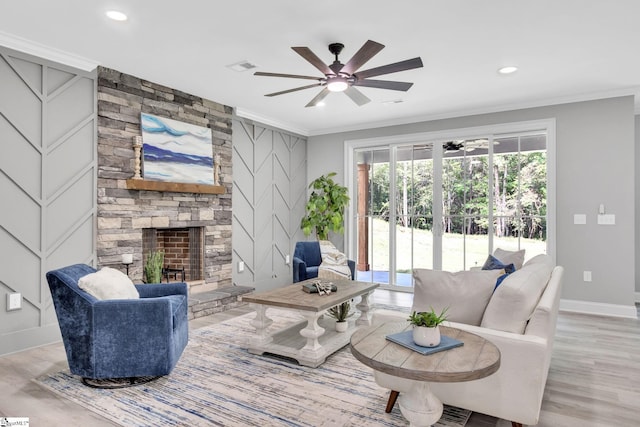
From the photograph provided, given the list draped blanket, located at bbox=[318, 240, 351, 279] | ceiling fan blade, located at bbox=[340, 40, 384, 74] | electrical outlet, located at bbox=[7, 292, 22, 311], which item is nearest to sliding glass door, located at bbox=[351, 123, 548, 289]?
draped blanket, located at bbox=[318, 240, 351, 279]

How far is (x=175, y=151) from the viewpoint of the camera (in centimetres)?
452

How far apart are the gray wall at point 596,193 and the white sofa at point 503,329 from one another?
9.51ft

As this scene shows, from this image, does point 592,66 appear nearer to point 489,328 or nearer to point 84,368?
point 489,328

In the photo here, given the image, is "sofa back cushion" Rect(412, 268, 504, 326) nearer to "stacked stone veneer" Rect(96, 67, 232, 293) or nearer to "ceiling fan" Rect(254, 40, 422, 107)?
"ceiling fan" Rect(254, 40, 422, 107)

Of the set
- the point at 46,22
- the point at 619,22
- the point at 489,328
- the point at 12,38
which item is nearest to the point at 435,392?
the point at 489,328

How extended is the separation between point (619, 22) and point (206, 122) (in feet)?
14.0

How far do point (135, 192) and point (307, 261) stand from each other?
2436 millimetres

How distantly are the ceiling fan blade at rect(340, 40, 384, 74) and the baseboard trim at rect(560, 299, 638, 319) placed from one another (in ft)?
13.2

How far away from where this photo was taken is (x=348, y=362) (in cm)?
309

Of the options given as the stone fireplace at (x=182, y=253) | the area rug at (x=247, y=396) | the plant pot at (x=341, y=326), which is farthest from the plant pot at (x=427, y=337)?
the stone fireplace at (x=182, y=253)

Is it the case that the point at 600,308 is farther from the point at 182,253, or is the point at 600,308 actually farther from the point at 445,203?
the point at 182,253

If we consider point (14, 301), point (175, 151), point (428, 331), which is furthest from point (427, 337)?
point (175, 151)

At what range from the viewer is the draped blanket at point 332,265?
5012 mm

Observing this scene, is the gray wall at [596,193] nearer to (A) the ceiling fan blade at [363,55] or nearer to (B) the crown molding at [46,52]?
(A) the ceiling fan blade at [363,55]
